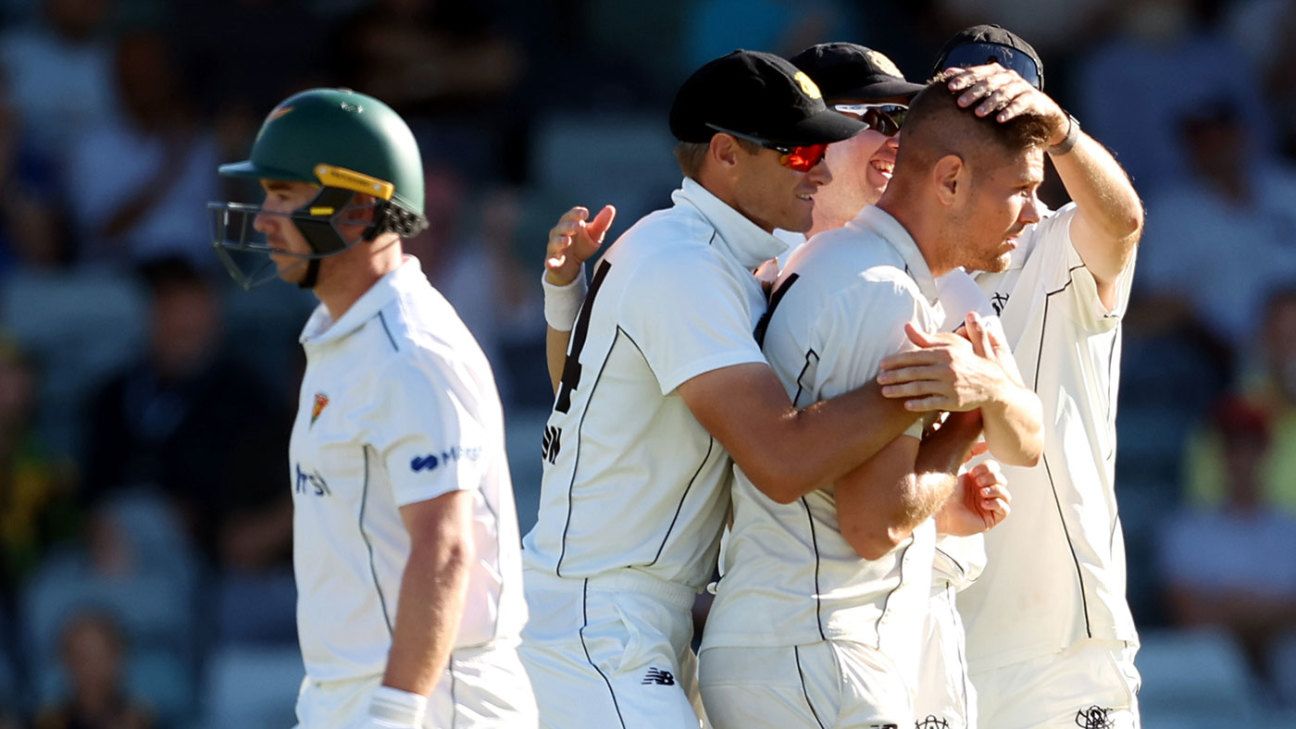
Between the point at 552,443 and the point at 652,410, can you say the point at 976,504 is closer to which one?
the point at 652,410

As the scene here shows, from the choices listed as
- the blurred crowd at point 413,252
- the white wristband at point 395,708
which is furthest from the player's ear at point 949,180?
the blurred crowd at point 413,252

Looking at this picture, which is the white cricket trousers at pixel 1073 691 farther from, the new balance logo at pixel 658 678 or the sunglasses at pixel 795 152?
the sunglasses at pixel 795 152

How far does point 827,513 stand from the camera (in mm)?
4246

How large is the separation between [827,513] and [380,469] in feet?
3.17

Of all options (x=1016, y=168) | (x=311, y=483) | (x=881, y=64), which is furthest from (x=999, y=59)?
(x=311, y=483)

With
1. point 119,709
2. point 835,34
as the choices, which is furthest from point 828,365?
point 835,34

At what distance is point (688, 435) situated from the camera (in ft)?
14.1

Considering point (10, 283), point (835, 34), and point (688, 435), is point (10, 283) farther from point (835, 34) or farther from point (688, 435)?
point (688, 435)

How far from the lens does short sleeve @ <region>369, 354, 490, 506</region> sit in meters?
3.86

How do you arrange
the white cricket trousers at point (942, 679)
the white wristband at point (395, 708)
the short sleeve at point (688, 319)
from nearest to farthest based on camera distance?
1. the white wristband at point (395, 708)
2. the short sleeve at point (688, 319)
3. the white cricket trousers at point (942, 679)

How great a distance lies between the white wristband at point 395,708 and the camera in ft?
12.2

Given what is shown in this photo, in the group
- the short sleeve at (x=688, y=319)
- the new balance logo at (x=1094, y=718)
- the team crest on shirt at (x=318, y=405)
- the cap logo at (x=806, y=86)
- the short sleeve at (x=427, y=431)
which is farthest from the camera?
the new balance logo at (x=1094, y=718)

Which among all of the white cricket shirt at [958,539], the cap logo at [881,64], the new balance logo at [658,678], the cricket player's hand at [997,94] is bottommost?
the new balance logo at [658,678]

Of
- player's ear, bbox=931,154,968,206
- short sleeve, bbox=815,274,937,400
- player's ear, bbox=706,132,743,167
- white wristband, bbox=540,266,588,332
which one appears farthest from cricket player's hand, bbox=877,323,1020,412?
white wristband, bbox=540,266,588,332
